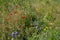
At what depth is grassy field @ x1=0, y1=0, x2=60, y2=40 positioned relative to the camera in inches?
221

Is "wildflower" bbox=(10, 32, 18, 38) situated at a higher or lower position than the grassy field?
lower

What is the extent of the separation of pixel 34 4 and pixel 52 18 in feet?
2.70

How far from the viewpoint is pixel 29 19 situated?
→ 20.2 ft

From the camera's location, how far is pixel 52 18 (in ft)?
20.5

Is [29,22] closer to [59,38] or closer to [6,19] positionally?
[6,19]

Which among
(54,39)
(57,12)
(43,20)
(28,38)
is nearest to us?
(54,39)

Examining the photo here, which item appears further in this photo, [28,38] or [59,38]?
[28,38]

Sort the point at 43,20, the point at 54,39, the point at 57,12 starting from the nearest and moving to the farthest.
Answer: the point at 54,39 → the point at 43,20 → the point at 57,12

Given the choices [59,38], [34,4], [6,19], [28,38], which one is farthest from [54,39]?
[34,4]

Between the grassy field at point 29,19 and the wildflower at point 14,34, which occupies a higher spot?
the grassy field at point 29,19

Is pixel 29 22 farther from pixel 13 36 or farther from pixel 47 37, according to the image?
pixel 47 37

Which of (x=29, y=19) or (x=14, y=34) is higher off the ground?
(x=29, y=19)

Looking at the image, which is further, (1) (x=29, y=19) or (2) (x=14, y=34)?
(1) (x=29, y=19)

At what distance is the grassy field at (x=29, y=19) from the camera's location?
5609 millimetres
